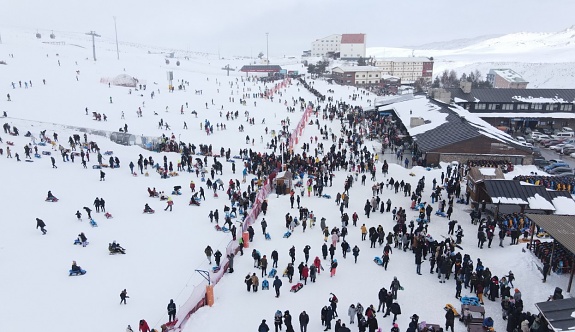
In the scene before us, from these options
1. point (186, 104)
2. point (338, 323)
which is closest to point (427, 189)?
point (338, 323)

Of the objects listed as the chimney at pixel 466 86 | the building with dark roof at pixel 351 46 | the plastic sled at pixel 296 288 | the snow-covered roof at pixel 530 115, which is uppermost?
the building with dark roof at pixel 351 46

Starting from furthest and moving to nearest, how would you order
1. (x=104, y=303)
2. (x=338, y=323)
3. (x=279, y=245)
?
1. (x=279, y=245)
2. (x=104, y=303)
3. (x=338, y=323)

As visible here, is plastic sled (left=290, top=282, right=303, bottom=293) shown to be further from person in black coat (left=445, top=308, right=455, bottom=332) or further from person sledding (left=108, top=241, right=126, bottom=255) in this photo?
person sledding (left=108, top=241, right=126, bottom=255)

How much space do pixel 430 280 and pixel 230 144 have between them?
22.5 meters

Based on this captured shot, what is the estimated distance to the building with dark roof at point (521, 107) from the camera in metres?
44.7

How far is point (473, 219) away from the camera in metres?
19.3

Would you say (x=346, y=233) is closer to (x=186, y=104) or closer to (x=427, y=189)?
(x=427, y=189)

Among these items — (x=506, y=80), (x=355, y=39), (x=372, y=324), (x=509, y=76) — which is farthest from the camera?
(x=355, y=39)

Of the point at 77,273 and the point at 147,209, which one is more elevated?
the point at 147,209

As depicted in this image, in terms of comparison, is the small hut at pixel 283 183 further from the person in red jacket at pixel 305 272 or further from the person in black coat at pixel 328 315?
the person in black coat at pixel 328 315

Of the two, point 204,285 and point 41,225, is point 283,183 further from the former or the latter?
point 41,225

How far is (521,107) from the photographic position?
150 ft

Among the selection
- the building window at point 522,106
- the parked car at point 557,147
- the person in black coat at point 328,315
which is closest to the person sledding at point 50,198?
the person in black coat at point 328,315

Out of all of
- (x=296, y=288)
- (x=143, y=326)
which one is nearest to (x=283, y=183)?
(x=296, y=288)
